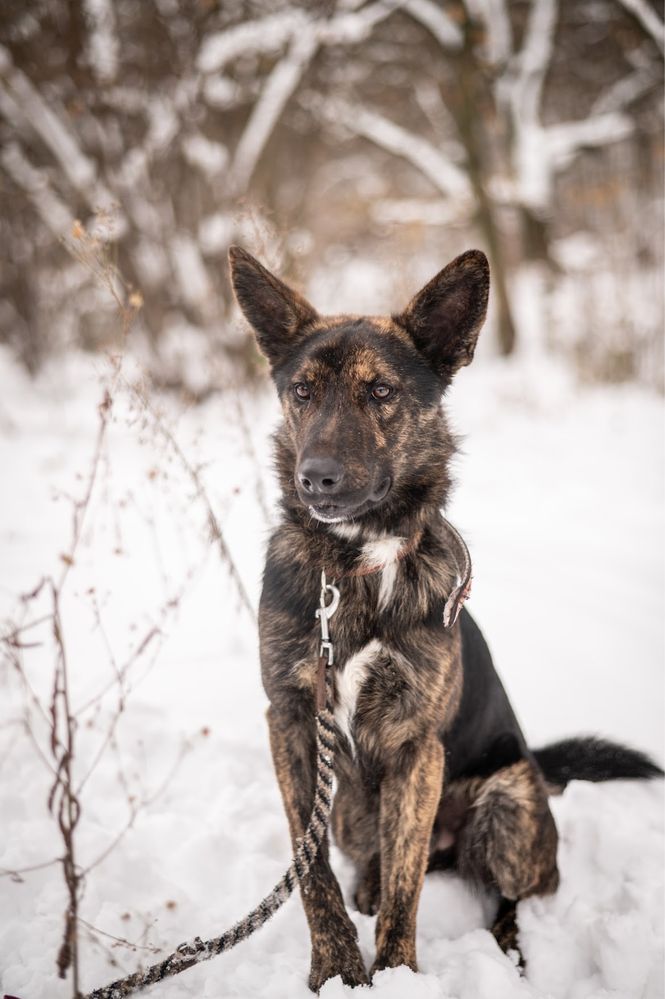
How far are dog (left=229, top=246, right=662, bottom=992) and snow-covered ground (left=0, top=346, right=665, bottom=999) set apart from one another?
0.74ft

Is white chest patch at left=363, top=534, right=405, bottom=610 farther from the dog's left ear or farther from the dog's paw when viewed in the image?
the dog's paw

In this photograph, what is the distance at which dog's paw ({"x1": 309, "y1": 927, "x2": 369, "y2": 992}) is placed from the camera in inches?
77.5

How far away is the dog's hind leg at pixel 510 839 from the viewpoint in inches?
88.5

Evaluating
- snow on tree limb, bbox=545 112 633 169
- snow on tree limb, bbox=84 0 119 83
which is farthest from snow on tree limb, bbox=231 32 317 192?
snow on tree limb, bbox=545 112 633 169

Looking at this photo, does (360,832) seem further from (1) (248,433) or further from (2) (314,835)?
(1) (248,433)

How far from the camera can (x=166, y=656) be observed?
12.4 feet

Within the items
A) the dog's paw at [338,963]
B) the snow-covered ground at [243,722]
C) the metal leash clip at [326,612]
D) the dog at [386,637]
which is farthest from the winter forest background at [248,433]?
the metal leash clip at [326,612]

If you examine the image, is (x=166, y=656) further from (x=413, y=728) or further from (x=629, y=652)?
(x=629, y=652)

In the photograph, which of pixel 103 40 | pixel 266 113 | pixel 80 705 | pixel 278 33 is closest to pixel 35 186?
pixel 103 40

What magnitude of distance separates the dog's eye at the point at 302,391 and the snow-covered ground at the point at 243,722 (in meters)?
0.95

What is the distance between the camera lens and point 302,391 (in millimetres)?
2291

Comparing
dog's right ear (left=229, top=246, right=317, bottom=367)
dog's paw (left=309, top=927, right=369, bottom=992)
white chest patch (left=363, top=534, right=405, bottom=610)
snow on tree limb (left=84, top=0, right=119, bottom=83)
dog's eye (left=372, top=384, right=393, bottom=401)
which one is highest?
snow on tree limb (left=84, top=0, right=119, bottom=83)

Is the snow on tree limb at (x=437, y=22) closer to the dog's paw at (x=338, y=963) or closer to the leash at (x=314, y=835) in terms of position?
the leash at (x=314, y=835)

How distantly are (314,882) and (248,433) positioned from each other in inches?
97.5
